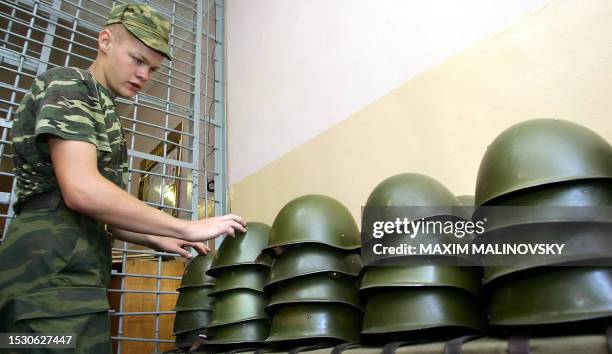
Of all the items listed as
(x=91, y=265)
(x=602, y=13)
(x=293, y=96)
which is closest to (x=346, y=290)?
(x=91, y=265)

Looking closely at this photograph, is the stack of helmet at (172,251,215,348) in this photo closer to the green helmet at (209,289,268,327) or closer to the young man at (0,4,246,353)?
the green helmet at (209,289,268,327)

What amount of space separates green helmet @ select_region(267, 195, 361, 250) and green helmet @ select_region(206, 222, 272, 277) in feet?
0.43

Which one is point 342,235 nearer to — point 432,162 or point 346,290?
point 346,290

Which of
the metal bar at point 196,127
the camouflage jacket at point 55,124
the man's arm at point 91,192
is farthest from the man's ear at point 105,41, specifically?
the metal bar at point 196,127

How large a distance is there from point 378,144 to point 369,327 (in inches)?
43.1

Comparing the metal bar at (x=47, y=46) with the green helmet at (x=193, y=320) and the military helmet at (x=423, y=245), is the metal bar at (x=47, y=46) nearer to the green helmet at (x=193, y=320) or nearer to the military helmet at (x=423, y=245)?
the green helmet at (x=193, y=320)

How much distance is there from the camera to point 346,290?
4.38ft

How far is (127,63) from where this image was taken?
53.3 inches

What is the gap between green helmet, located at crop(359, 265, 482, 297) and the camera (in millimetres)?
1045

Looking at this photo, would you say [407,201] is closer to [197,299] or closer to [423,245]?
[423,245]

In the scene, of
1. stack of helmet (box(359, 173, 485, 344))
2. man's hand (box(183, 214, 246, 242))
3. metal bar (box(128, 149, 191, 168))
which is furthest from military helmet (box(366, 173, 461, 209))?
metal bar (box(128, 149, 191, 168))

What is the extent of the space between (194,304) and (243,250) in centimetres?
37

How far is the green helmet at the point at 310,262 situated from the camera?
4.34ft

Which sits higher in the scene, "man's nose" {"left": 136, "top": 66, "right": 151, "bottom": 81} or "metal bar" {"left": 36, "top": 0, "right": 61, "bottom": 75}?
"metal bar" {"left": 36, "top": 0, "right": 61, "bottom": 75}
